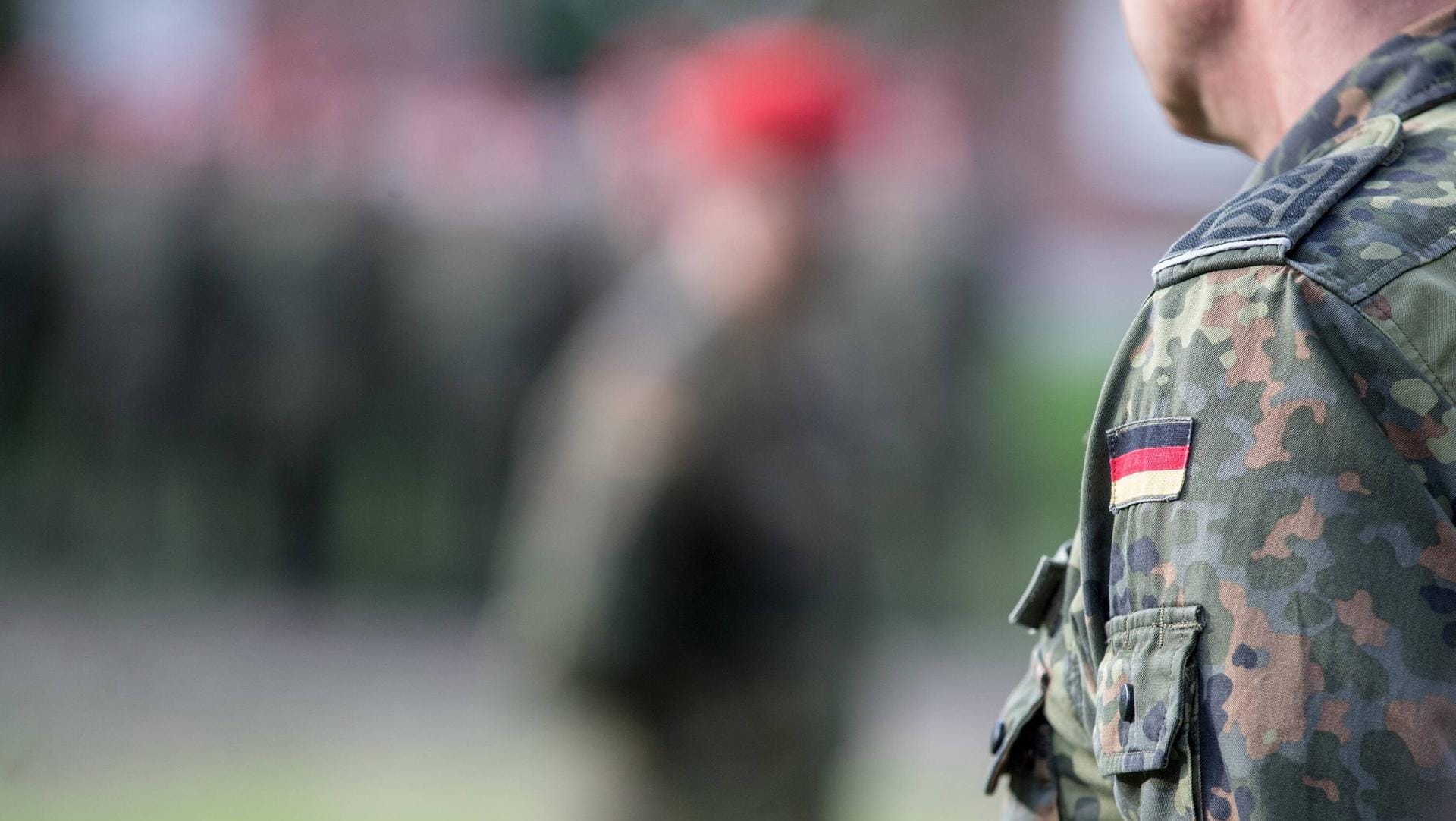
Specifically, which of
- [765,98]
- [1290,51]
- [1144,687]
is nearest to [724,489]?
[765,98]

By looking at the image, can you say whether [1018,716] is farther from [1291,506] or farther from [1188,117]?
[1188,117]

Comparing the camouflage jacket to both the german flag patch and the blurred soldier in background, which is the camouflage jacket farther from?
the blurred soldier in background

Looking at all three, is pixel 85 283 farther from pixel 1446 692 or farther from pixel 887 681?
pixel 1446 692

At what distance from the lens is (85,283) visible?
367 inches

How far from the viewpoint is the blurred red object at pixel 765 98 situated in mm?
2822

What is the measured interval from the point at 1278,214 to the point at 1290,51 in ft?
0.88

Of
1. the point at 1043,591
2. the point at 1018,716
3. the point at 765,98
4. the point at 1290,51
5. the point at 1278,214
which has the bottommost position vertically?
the point at 1018,716

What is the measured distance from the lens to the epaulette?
3.43ft

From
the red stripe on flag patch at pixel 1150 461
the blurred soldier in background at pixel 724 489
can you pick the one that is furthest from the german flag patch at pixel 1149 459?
the blurred soldier in background at pixel 724 489

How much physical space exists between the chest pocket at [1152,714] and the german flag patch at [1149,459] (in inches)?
3.0

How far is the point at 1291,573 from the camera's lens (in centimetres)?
98

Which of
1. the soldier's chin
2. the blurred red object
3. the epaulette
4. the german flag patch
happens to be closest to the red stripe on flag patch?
the german flag patch

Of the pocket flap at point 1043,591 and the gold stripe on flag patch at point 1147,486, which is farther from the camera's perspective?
the pocket flap at point 1043,591

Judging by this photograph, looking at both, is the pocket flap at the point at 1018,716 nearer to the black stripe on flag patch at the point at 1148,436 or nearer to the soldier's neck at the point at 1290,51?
the black stripe on flag patch at the point at 1148,436
